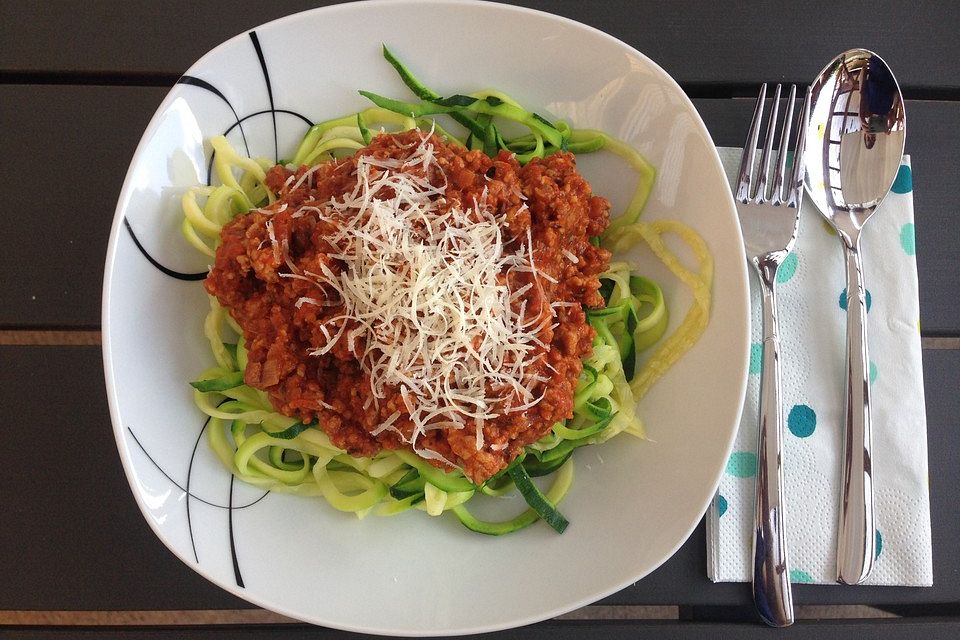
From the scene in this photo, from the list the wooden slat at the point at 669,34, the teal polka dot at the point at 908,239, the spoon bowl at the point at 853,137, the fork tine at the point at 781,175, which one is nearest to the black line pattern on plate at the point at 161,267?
the wooden slat at the point at 669,34

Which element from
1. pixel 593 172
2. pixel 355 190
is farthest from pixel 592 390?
pixel 355 190

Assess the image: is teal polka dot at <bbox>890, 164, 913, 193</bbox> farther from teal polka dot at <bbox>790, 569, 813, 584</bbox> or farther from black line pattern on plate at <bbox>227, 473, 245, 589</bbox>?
black line pattern on plate at <bbox>227, 473, 245, 589</bbox>

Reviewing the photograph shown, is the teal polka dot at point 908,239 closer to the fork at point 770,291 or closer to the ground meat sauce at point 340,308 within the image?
the fork at point 770,291

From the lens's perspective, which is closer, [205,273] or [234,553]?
[234,553]

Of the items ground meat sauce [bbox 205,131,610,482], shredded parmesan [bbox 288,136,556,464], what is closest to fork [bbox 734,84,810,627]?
ground meat sauce [bbox 205,131,610,482]

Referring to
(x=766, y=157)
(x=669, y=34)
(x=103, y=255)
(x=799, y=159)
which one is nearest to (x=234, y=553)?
(x=103, y=255)

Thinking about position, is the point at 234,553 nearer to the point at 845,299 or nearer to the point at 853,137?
the point at 845,299
